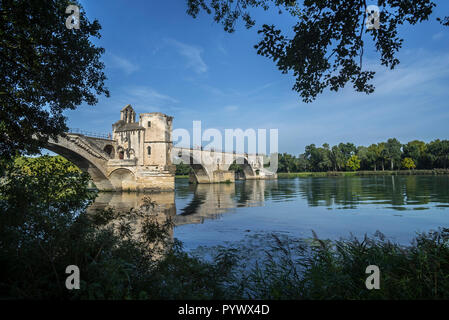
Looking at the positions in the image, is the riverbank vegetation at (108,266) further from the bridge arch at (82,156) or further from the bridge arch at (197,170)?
the bridge arch at (197,170)

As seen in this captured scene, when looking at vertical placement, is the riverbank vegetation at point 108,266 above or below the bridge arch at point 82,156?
below

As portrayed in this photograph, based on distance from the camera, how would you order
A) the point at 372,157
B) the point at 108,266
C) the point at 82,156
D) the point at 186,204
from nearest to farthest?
the point at 108,266
the point at 186,204
the point at 82,156
the point at 372,157

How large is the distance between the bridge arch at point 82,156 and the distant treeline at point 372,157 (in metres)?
81.8

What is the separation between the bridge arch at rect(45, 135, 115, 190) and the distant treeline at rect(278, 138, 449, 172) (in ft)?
268

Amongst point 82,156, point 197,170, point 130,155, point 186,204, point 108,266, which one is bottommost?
point 186,204

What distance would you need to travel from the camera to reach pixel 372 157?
86.7 m

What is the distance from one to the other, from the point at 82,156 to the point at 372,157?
87.9 m

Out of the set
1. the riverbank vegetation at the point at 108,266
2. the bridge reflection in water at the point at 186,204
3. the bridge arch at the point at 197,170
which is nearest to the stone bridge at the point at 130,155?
the bridge reflection in water at the point at 186,204

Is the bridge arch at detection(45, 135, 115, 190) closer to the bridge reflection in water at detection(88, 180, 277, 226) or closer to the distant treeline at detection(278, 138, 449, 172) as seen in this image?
the bridge reflection in water at detection(88, 180, 277, 226)

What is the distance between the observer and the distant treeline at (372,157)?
247ft

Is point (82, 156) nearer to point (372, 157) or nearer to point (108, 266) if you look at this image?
point (108, 266)

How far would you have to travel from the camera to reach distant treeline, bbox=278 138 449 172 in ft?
247

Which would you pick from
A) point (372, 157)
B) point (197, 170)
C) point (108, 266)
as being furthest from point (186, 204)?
point (372, 157)
